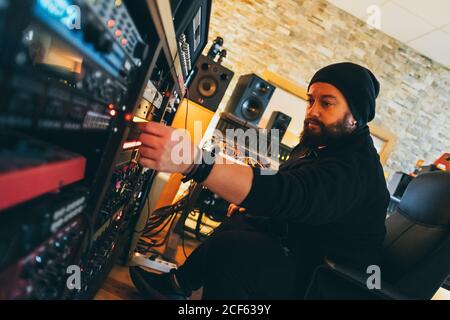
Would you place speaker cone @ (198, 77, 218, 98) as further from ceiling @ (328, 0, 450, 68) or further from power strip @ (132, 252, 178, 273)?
ceiling @ (328, 0, 450, 68)

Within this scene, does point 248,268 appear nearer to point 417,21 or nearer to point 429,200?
point 429,200

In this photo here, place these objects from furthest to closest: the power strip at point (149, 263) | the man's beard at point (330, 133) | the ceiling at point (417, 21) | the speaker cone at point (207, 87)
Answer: the ceiling at point (417, 21), the speaker cone at point (207, 87), the power strip at point (149, 263), the man's beard at point (330, 133)

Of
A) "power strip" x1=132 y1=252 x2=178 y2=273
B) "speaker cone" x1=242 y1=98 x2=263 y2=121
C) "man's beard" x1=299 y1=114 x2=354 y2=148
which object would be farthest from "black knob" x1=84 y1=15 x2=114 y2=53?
"speaker cone" x1=242 y1=98 x2=263 y2=121

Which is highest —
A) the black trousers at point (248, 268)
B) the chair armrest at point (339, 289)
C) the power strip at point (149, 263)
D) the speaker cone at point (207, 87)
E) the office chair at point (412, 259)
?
the speaker cone at point (207, 87)

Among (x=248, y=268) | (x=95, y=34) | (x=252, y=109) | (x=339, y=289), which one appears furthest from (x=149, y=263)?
(x=252, y=109)

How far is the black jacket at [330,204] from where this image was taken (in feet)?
2.68

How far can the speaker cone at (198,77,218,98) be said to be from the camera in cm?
217

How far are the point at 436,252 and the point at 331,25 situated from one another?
307 cm

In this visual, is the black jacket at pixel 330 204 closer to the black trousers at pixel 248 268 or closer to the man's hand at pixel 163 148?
the black trousers at pixel 248 268

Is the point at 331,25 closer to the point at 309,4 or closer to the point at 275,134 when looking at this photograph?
the point at 309,4

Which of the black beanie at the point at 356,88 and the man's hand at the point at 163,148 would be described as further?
the black beanie at the point at 356,88

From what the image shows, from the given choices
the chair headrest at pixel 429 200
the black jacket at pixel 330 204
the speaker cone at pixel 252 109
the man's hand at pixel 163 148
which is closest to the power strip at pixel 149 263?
the black jacket at pixel 330 204

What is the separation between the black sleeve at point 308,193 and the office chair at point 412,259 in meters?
0.21
